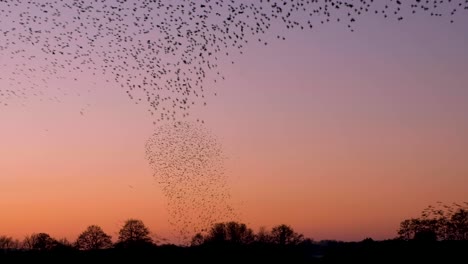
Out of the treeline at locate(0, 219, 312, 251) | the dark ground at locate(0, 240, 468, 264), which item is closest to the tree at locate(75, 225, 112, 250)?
the treeline at locate(0, 219, 312, 251)

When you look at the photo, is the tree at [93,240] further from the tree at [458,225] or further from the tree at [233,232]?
the tree at [458,225]

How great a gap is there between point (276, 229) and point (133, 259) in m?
90.5

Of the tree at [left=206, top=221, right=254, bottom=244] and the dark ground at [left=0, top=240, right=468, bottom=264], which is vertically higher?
the tree at [left=206, top=221, right=254, bottom=244]

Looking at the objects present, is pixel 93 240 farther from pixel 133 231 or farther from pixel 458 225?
pixel 458 225

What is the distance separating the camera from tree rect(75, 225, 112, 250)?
138375 millimetres

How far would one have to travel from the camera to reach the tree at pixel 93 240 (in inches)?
5448

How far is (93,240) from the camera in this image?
13912 centimetres

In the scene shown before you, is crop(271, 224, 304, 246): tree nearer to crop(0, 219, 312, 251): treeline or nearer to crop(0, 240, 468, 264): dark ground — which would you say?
crop(0, 219, 312, 251): treeline

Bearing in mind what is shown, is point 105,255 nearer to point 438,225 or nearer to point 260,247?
point 260,247

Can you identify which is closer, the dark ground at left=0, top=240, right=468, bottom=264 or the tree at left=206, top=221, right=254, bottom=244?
the dark ground at left=0, top=240, right=468, bottom=264

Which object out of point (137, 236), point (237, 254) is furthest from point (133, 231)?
point (237, 254)

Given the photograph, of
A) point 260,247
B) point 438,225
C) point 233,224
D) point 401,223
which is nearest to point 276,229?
point 233,224

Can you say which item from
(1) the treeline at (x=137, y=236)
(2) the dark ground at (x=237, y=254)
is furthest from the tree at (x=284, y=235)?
(2) the dark ground at (x=237, y=254)

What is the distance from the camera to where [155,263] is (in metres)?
64.5
